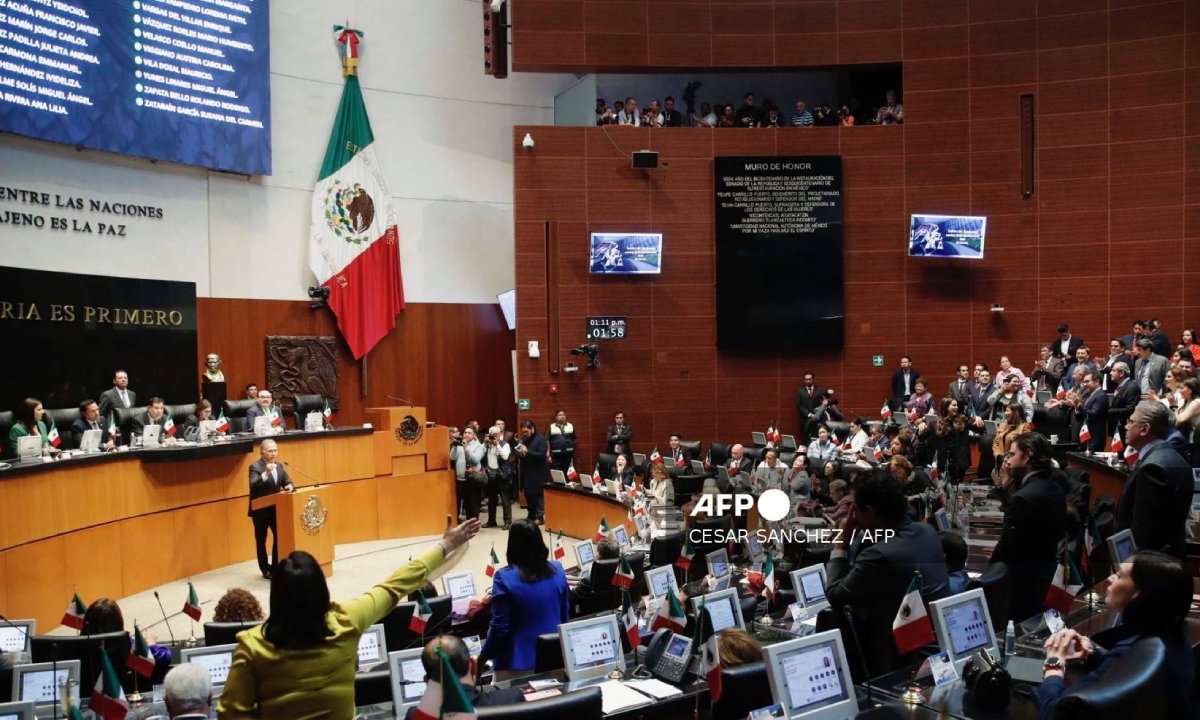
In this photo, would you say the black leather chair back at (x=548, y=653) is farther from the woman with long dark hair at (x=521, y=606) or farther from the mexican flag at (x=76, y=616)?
the mexican flag at (x=76, y=616)

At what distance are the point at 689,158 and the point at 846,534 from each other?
12727 millimetres

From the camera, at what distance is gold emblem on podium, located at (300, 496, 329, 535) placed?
34.6 feet

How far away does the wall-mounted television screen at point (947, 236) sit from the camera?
15.7m

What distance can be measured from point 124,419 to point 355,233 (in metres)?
5.90

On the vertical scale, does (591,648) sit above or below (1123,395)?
below

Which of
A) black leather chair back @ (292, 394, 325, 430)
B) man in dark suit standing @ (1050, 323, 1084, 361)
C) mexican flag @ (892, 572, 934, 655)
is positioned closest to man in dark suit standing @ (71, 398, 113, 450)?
black leather chair back @ (292, 394, 325, 430)

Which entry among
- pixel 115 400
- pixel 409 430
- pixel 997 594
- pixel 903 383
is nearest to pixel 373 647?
pixel 997 594

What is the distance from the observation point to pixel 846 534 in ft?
14.4

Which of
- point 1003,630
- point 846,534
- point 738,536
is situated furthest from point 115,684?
point 738,536

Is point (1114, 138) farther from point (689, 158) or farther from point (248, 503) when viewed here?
point (248, 503)

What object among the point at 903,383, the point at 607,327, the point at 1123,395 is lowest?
the point at 903,383

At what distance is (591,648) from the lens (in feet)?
14.0

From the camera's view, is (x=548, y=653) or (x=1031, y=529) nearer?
(x=548, y=653)

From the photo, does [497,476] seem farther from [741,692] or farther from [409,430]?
[741,692]
